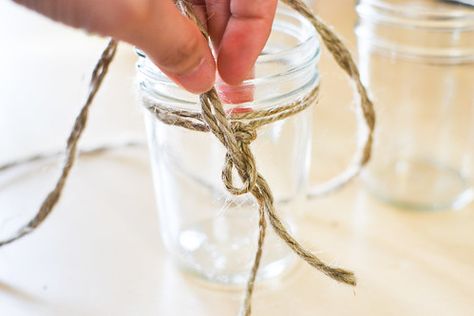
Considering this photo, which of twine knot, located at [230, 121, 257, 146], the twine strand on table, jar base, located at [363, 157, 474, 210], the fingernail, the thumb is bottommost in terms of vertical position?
jar base, located at [363, 157, 474, 210]

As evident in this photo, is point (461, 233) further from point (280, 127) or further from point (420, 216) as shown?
point (280, 127)

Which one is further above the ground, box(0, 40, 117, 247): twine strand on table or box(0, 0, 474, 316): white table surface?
box(0, 40, 117, 247): twine strand on table

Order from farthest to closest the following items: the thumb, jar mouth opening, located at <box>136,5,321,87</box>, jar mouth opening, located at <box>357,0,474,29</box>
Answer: jar mouth opening, located at <box>357,0,474,29</box> < jar mouth opening, located at <box>136,5,321,87</box> < the thumb

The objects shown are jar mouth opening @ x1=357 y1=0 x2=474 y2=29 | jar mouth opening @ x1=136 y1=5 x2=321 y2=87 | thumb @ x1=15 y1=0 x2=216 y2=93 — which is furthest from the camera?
jar mouth opening @ x1=357 y1=0 x2=474 y2=29

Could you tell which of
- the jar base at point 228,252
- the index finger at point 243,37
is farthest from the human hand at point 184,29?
the jar base at point 228,252

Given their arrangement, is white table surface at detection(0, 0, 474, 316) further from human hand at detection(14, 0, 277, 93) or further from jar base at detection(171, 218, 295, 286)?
human hand at detection(14, 0, 277, 93)

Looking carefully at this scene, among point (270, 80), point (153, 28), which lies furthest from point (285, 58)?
Answer: point (153, 28)

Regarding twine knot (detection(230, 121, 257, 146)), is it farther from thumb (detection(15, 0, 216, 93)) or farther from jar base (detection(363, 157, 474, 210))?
jar base (detection(363, 157, 474, 210))

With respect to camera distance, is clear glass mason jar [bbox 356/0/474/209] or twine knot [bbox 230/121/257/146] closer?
twine knot [bbox 230/121/257/146]

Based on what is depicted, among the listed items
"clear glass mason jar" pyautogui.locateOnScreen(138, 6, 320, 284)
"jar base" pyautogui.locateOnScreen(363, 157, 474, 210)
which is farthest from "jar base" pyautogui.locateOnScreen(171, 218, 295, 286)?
"jar base" pyautogui.locateOnScreen(363, 157, 474, 210)
